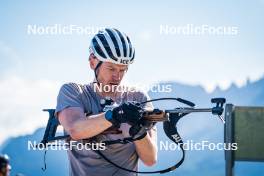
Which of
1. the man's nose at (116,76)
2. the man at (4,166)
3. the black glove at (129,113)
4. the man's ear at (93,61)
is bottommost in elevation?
the man at (4,166)

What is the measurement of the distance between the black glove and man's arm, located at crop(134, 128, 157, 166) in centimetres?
52

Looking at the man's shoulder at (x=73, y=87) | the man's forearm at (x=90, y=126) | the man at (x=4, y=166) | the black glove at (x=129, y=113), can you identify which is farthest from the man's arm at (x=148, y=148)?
the man at (x=4, y=166)

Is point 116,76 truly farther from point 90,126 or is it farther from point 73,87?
point 90,126

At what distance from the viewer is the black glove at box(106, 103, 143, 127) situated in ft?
15.3

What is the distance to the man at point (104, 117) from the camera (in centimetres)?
506

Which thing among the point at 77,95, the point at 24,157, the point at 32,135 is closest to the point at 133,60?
the point at 77,95

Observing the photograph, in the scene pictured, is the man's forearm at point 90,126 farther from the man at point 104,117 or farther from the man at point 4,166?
the man at point 4,166

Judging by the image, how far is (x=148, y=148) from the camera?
17.5 ft

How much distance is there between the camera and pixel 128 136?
5.21 metres

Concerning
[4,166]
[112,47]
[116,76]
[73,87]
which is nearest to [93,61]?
[112,47]

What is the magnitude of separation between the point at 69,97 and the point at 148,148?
77 centimetres

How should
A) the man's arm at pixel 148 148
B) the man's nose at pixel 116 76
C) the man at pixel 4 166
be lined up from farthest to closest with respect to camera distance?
the man's nose at pixel 116 76 < the man at pixel 4 166 < the man's arm at pixel 148 148

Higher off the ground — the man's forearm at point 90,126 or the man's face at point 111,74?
the man's face at point 111,74

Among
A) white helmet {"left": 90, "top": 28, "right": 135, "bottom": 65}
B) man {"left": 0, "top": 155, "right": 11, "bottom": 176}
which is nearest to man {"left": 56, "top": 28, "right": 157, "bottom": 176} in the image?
white helmet {"left": 90, "top": 28, "right": 135, "bottom": 65}
